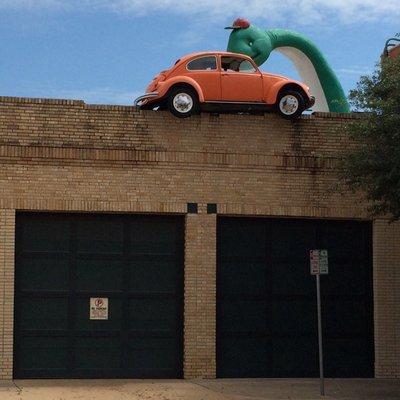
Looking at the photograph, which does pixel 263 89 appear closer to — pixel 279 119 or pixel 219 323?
pixel 279 119

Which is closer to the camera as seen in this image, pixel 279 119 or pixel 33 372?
pixel 33 372

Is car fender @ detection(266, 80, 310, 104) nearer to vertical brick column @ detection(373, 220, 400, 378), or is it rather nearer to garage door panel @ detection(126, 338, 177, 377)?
vertical brick column @ detection(373, 220, 400, 378)

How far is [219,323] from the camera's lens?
20188mm

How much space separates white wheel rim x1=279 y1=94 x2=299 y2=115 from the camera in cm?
2044

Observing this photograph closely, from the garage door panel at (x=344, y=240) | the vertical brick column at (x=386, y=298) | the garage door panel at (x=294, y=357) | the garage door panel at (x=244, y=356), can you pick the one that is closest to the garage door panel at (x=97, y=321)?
the garage door panel at (x=244, y=356)

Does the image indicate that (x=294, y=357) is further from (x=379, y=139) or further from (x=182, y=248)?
(x=379, y=139)

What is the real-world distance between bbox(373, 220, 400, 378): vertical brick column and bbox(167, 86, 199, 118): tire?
4882 millimetres

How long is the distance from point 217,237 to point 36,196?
156 inches

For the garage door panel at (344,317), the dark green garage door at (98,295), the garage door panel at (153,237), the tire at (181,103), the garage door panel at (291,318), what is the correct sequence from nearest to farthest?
1. the dark green garage door at (98,295)
2. the tire at (181,103)
3. the garage door panel at (153,237)
4. the garage door panel at (291,318)
5. the garage door panel at (344,317)

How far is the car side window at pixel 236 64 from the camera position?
2078 centimetres

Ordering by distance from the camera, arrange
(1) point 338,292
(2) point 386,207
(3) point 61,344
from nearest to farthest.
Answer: (2) point 386,207 < (3) point 61,344 < (1) point 338,292

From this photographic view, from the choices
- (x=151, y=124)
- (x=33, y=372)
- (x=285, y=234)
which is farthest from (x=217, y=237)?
(x=33, y=372)

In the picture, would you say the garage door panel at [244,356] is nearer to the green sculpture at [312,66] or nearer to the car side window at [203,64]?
the car side window at [203,64]

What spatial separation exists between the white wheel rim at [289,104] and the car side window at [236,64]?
37.4 inches
